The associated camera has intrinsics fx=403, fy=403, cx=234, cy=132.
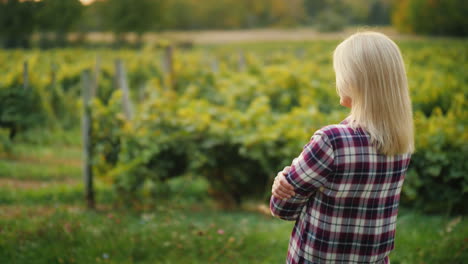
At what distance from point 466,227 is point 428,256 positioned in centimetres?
68

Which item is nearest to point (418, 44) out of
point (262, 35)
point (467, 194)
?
point (262, 35)

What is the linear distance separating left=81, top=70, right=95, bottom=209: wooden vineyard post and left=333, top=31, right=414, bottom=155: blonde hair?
435cm

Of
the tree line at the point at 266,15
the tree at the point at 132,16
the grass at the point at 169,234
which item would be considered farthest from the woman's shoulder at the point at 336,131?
the tree at the point at 132,16

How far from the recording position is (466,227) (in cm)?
396

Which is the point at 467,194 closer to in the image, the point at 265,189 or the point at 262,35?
the point at 265,189

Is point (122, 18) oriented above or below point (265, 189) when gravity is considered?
above

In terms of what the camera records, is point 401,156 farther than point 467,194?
No

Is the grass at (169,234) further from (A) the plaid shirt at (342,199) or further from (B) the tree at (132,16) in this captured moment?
(B) the tree at (132,16)

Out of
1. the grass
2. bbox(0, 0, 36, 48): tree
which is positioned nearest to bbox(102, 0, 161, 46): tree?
bbox(0, 0, 36, 48): tree

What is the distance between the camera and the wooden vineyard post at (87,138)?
17.3ft

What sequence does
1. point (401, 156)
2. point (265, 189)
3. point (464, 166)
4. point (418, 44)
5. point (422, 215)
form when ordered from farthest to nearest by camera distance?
point (418, 44) < point (265, 189) < point (422, 215) < point (464, 166) < point (401, 156)

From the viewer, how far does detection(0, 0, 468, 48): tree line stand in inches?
1075

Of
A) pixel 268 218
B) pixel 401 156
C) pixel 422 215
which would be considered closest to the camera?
pixel 401 156

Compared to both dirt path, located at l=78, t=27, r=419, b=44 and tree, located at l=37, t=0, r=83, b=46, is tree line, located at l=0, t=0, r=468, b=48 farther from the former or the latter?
tree, located at l=37, t=0, r=83, b=46
